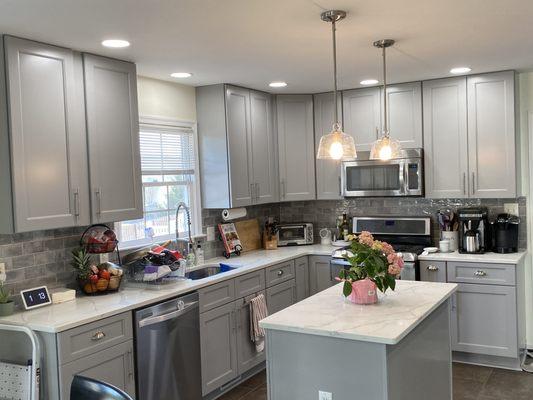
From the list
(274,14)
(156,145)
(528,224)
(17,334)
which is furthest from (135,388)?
(528,224)

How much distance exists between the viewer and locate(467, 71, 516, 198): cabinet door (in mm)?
4312

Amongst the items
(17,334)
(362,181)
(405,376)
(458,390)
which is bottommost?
(458,390)

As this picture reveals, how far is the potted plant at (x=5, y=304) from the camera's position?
2.80 m

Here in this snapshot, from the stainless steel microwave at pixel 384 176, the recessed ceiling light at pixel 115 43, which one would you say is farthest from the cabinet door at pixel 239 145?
the recessed ceiling light at pixel 115 43

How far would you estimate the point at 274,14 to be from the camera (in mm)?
2613

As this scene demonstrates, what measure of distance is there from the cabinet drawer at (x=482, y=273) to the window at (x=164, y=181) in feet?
7.08

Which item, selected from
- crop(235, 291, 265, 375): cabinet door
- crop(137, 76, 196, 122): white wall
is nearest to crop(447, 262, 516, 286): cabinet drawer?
crop(235, 291, 265, 375): cabinet door

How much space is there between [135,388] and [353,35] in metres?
2.39

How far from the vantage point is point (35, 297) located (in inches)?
115

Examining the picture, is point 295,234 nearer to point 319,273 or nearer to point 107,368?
point 319,273

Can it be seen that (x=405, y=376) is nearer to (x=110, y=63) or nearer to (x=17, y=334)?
(x=17, y=334)

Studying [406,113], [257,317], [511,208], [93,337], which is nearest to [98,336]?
[93,337]

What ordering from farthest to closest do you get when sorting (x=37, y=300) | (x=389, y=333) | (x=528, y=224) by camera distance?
(x=528, y=224) < (x=37, y=300) < (x=389, y=333)

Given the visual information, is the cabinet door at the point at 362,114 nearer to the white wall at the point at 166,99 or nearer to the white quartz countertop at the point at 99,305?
the white wall at the point at 166,99
